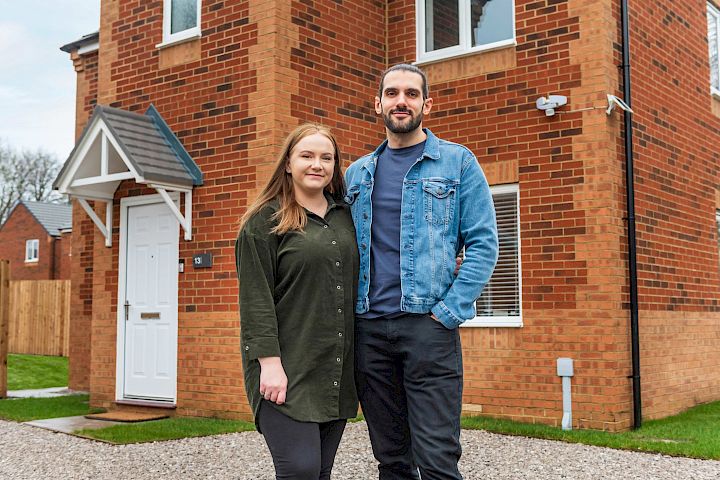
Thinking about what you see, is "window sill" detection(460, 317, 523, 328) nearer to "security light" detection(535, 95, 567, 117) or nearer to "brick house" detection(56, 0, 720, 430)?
"brick house" detection(56, 0, 720, 430)

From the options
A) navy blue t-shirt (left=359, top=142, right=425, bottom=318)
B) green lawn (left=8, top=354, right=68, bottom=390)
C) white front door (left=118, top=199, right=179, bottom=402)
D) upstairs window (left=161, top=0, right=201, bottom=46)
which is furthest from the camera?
green lawn (left=8, top=354, right=68, bottom=390)

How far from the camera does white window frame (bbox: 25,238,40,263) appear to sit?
1404 inches

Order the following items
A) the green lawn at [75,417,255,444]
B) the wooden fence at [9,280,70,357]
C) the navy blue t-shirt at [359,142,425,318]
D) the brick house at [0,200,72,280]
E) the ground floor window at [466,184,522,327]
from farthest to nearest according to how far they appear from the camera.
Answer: the brick house at [0,200,72,280] → the wooden fence at [9,280,70,357] → the ground floor window at [466,184,522,327] → the green lawn at [75,417,255,444] → the navy blue t-shirt at [359,142,425,318]

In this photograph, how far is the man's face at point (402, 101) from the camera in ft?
10.4

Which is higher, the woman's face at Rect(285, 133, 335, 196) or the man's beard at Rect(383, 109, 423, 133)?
the man's beard at Rect(383, 109, 423, 133)

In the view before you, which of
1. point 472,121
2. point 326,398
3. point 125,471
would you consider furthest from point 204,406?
point 326,398

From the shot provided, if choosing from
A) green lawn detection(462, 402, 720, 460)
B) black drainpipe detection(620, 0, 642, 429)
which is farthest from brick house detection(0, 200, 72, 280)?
black drainpipe detection(620, 0, 642, 429)

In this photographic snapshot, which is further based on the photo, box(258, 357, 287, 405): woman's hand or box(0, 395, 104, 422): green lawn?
box(0, 395, 104, 422): green lawn

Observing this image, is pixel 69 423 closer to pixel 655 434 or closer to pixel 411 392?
pixel 655 434

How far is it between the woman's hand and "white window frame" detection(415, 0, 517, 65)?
6.18m

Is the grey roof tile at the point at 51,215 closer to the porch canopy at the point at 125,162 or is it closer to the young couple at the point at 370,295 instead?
the porch canopy at the point at 125,162

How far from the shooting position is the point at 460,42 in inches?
347

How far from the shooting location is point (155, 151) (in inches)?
336

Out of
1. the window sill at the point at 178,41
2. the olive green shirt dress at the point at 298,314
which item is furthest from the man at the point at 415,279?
the window sill at the point at 178,41
